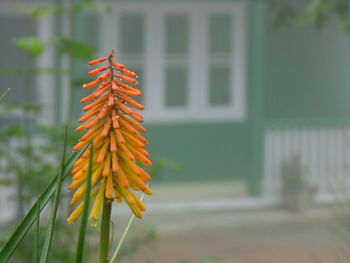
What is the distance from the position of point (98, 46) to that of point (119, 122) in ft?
35.6

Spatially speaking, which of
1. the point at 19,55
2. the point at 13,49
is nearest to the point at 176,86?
the point at 19,55

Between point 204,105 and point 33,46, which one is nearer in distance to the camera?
point 33,46

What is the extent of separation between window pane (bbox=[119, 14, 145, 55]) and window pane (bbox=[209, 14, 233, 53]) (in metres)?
1.19

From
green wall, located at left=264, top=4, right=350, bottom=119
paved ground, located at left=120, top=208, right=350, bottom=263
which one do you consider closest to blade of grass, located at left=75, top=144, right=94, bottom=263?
paved ground, located at left=120, top=208, right=350, bottom=263

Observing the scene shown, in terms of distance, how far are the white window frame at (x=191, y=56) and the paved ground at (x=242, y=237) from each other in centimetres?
228

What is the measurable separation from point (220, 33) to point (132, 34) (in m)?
1.52

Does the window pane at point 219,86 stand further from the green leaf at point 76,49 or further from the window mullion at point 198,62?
the green leaf at point 76,49

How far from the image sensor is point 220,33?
12.5m

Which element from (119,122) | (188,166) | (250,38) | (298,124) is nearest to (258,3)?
(250,38)

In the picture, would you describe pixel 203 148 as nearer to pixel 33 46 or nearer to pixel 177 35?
pixel 177 35

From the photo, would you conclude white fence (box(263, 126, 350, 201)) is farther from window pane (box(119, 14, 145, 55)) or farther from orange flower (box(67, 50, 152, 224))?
orange flower (box(67, 50, 152, 224))

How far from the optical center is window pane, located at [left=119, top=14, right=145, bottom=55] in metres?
12.0

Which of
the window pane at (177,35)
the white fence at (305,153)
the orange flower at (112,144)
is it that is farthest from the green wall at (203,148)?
the orange flower at (112,144)

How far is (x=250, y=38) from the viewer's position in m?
12.2
